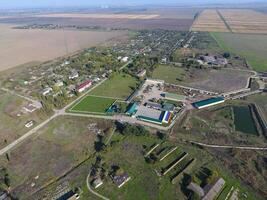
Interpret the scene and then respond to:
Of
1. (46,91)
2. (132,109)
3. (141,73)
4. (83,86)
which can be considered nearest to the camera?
(132,109)

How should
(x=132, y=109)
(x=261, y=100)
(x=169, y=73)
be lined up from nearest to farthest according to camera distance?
1. (x=132, y=109)
2. (x=261, y=100)
3. (x=169, y=73)

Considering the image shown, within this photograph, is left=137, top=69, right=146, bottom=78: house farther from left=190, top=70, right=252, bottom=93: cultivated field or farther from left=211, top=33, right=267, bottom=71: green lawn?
left=211, top=33, right=267, bottom=71: green lawn

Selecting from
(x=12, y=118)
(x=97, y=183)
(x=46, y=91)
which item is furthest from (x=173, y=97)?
(x=12, y=118)

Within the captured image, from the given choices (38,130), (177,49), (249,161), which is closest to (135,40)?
(177,49)

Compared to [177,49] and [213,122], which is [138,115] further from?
[177,49]

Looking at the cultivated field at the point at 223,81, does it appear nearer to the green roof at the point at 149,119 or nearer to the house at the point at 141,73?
the house at the point at 141,73

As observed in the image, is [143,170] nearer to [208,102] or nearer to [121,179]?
[121,179]

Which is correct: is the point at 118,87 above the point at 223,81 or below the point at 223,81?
below
